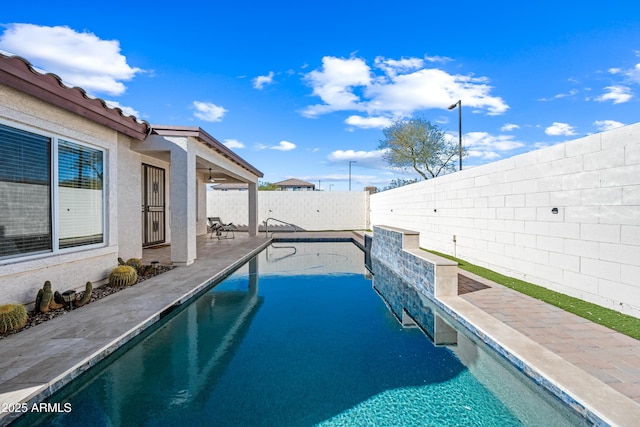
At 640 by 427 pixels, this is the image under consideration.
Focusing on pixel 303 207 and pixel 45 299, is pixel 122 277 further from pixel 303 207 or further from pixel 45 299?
pixel 303 207

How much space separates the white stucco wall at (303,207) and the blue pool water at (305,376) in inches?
540

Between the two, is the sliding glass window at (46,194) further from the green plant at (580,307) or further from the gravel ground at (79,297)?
the green plant at (580,307)

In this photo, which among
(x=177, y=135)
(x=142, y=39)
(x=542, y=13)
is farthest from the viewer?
(x=142, y=39)

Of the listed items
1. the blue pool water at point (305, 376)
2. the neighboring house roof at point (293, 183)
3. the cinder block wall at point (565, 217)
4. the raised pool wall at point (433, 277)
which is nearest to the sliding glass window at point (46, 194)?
the blue pool water at point (305, 376)

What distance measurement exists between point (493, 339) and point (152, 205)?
10.1 metres

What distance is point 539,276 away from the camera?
5398 mm

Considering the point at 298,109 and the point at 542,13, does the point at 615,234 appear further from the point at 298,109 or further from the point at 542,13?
the point at 298,109

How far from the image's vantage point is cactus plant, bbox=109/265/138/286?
567 cm

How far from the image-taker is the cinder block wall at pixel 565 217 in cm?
385

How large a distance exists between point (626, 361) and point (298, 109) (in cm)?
1722

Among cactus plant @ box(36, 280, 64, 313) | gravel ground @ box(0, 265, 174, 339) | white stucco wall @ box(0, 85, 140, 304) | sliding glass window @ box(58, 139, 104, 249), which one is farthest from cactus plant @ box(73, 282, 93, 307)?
sliding glass window @ box(58, 139, 104, 249)

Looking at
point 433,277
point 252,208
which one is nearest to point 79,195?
point 433,277

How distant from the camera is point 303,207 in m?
19.0

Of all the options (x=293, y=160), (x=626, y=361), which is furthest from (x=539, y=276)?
(x=293, y=160)
